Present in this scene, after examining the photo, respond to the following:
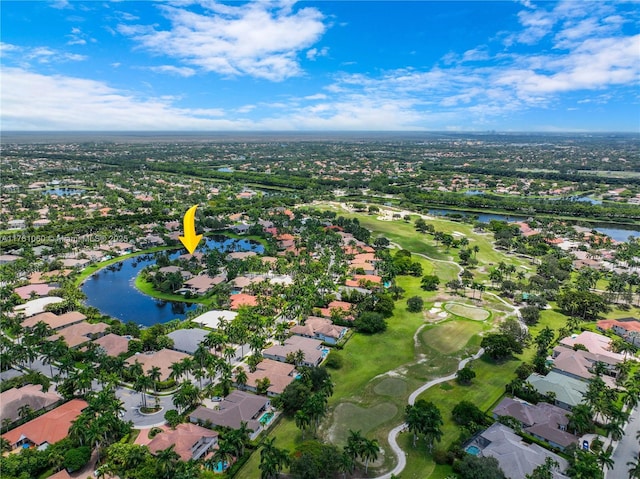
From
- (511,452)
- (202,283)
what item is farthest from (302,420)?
Result: (202,283)

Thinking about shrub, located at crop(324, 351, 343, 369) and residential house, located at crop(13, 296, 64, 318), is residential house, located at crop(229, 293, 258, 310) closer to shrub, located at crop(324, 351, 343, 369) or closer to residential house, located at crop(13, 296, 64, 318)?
shrub, located at crop(324, 351, 343, 369)

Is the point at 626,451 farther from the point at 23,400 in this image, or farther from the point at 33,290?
the point at 33,290

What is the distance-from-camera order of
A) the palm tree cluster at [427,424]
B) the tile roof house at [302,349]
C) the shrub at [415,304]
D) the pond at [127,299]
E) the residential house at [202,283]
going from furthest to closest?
the residential house at [202,283]
the shrub at [415,304]
the pond at [127,299]
the tile roof house at [302,349]
the palm tree cluster at [427,424]

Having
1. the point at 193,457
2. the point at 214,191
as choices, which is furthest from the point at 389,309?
the point at 214,191

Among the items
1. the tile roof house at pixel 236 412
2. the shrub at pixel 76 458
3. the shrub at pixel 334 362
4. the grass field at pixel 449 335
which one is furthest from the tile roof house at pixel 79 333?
the grass field at pixel 449 335

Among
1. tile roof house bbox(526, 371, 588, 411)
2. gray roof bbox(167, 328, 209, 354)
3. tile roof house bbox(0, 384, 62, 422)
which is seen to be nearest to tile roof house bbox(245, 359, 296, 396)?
gray roof bbox(167, 328, 209, 354)

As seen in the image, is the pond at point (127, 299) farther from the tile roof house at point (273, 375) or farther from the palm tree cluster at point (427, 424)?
the palm tree cluster at point (427, 424)

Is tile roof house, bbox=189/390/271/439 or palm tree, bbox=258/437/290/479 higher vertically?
palm tree, bbox=258/437/290/479
